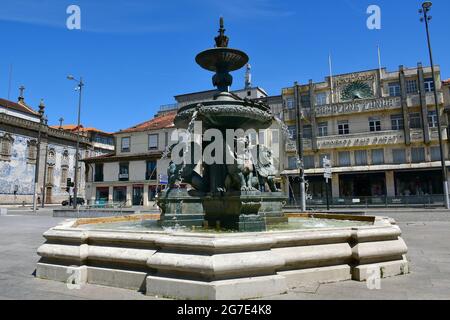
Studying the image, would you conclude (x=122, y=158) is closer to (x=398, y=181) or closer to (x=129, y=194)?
(x=129, y=194)

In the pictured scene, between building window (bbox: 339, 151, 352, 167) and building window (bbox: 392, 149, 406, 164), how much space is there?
4.38 meters

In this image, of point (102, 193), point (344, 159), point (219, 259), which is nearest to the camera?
point (219, 259)

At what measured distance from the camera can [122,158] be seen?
44812 millimetres

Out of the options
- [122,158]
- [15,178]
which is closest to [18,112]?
[15,178]

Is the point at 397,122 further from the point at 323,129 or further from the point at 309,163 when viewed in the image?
the point at 309,163

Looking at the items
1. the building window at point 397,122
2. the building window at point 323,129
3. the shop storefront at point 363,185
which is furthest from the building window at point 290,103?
the building window at point 397,122

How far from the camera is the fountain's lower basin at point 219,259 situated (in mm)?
3814

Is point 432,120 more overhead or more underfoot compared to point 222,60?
more overhead

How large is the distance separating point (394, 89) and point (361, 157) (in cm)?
812

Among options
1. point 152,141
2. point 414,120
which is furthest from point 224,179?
point 152,141

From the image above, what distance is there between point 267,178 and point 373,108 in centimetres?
3257

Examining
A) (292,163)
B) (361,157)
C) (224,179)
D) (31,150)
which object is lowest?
(224,179)

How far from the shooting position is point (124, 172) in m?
45.0

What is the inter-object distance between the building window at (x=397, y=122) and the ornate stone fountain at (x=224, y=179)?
33.0 metres
